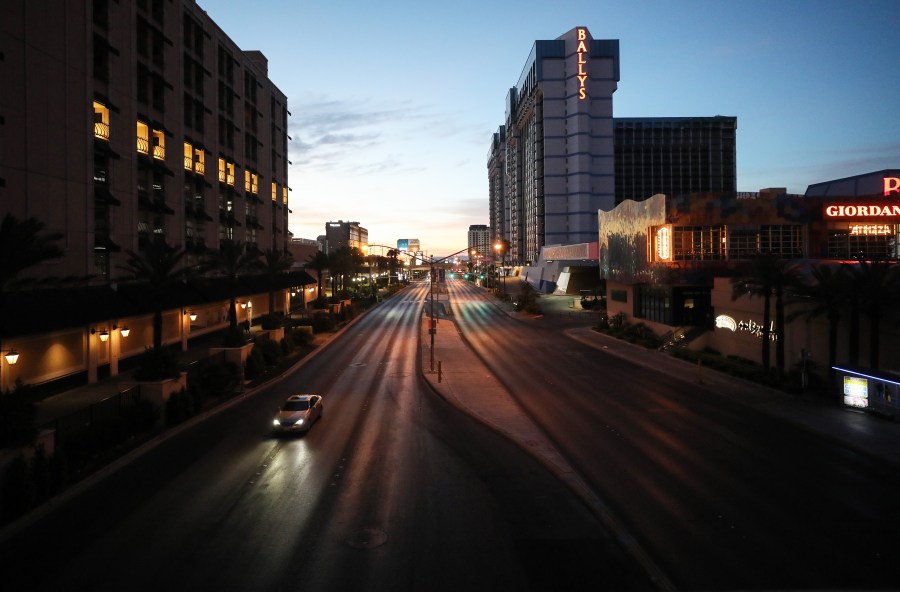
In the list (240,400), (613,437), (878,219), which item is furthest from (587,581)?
(878,219)

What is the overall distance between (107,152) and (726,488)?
33745 mm

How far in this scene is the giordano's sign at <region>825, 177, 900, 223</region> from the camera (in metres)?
41.7


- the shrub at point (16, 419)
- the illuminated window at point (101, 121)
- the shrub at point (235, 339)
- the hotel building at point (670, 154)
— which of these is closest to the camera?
the shrub at point (16, 419)

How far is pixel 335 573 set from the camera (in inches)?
426

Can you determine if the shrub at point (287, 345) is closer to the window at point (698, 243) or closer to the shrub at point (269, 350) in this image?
the shrub at point (269, 350)

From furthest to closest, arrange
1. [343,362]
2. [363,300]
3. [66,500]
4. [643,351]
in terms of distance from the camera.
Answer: [363,300]
[643,351]
[343,362]
[66,500]

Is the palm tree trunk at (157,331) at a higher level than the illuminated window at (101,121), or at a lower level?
lower

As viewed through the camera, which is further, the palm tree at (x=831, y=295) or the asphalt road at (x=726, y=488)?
the palm tree at (x=831, y=295)

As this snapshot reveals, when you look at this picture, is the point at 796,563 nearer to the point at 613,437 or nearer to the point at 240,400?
the point at 613,437

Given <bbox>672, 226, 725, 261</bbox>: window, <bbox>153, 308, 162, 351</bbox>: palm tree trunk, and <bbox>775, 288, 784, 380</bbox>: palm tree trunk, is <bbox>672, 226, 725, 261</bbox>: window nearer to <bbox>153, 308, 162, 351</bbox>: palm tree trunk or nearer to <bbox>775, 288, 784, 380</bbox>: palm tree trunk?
<bbox>775, 288, 784, 380</bbox>: palm tree trunk

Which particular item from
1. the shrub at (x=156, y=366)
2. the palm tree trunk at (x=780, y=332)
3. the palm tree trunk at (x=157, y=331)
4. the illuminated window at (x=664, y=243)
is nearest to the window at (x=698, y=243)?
the illuminated window at (x=664, y=243)

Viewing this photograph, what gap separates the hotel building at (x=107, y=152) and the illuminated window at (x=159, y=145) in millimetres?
99

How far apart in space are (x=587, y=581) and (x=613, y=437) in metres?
10.4

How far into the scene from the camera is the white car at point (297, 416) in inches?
821
